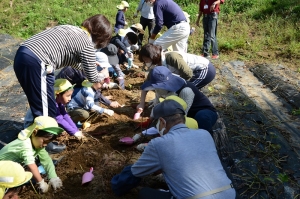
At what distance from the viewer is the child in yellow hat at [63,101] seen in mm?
3682

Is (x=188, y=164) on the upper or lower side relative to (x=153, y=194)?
upper

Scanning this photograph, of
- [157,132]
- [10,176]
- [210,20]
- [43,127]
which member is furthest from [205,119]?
[210,20]

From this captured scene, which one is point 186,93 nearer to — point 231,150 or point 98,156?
point 231,150

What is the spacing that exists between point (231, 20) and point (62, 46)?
785 centimetres

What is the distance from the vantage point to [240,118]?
4.61 metres

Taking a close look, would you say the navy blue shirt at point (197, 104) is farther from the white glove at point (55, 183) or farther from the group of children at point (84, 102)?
the white glove at point (55, 183)

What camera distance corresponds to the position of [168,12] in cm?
575

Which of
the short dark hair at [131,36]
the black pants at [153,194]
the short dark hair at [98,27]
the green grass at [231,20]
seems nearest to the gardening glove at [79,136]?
the short dark hair at [98,27]

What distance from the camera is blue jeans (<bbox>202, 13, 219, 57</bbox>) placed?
7.05 metres

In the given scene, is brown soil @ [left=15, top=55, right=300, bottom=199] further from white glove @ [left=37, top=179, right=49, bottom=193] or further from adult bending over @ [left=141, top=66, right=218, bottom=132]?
adult bending over @ [left=141, top=66, right=218, bottom=132]

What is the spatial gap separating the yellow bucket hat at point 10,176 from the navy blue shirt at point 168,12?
3988 millimetres

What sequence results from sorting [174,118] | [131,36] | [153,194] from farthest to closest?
[131,36], [153,194], [174,118]

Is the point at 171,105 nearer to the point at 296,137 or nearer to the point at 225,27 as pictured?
the point at 296,137

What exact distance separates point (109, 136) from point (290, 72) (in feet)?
15.2
